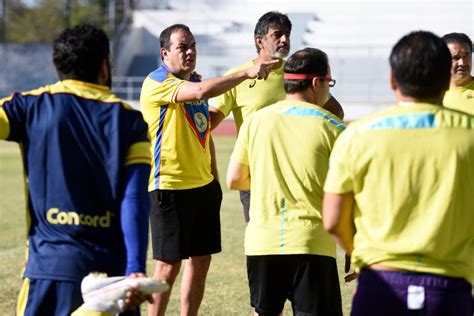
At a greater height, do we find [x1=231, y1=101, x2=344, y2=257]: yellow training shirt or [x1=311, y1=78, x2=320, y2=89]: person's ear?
[x1=311, y1=78, x2=320, y2=89]: person's ear

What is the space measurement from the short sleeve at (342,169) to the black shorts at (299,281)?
144 cm

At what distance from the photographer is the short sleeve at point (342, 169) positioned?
11.7 feet

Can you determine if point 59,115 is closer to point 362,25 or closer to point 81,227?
point 81,227

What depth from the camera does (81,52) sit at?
3904 mm

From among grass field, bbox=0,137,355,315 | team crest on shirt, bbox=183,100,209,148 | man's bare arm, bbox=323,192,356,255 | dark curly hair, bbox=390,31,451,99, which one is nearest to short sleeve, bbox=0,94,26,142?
man's bare arm, bbox=323,192,356,255

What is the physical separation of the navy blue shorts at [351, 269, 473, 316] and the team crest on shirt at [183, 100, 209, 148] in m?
3.08

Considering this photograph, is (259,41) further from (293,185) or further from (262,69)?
(293,185)

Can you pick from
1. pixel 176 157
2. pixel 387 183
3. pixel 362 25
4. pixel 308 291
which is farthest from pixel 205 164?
pixel 362 25

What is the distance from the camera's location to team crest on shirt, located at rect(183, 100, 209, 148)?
6500 millimetres

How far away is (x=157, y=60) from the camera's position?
3959 cm

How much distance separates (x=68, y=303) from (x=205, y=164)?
9.33 feet

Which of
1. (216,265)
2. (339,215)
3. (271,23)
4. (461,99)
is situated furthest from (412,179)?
(216,265)

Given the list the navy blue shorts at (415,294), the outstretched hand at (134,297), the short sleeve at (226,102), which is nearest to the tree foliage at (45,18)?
the short sleeve at (226,102)

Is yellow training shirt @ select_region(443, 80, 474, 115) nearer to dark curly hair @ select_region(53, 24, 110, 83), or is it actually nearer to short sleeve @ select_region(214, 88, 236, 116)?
short sleeve @ select_region(214, 88, 236, 116)
